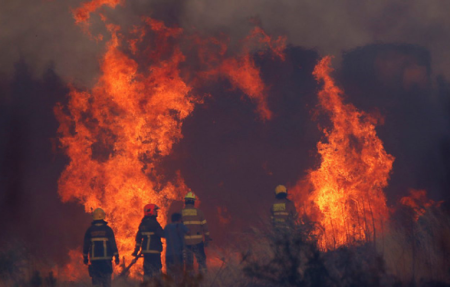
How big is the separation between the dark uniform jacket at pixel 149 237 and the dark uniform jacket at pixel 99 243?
0.56 meters

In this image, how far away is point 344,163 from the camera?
59.7 feet

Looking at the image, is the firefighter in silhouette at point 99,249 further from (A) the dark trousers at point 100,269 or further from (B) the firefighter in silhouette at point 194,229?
(B) the firefighter in silhouette at point 194,229

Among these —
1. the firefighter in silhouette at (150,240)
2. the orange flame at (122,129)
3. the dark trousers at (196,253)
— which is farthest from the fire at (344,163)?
the firefighter in silhouette at (150,240)

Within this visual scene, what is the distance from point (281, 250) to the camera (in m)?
6.64

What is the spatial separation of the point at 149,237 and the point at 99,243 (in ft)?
3.37

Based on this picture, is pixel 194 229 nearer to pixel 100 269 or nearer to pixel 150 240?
pixel 150 240

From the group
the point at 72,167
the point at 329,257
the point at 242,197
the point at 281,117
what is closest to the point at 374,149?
the point at 281,117

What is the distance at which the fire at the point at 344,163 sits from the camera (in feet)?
57.4

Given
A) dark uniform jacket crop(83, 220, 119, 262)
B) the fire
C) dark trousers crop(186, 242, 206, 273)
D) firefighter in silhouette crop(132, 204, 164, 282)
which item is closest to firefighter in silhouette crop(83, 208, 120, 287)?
dark uniform jacket crop(83, 220, 119, 262)

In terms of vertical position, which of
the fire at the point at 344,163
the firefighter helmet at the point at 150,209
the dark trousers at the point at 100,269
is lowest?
the dark trousers at the point at 100,269

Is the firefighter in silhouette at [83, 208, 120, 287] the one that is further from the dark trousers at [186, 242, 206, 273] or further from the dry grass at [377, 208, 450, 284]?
the dry grass at [377, 208, 450, 284]

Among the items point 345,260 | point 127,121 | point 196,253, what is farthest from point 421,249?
point 127,121

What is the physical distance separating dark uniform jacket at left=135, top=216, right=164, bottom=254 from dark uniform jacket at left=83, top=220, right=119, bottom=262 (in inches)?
22.0

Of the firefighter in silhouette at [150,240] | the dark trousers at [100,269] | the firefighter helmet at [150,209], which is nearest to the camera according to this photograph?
the dark trousers at [100,269]
